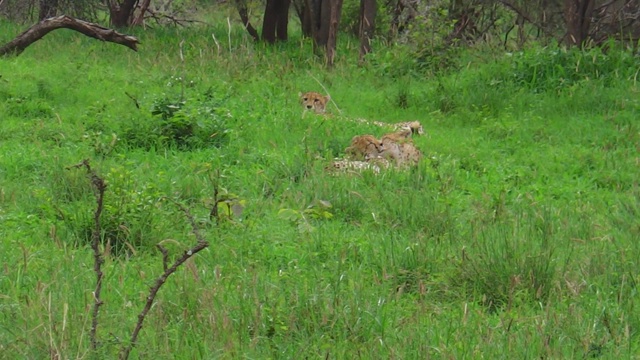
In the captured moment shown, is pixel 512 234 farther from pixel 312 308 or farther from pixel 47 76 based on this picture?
pixel 47 76

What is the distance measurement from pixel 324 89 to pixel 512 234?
6172mm

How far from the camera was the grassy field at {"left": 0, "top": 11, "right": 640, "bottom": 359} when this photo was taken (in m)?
4.29

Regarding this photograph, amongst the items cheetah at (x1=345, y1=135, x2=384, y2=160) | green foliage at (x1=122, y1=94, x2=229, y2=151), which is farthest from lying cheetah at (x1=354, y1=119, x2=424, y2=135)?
green foliage at (x1=122, y1=94, x2=229, y2=151)

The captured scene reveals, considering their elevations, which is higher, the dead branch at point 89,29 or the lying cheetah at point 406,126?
the dead branch at point 89,29

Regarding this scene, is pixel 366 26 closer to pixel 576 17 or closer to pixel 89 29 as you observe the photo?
pixel 576 17

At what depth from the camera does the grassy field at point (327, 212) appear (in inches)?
169

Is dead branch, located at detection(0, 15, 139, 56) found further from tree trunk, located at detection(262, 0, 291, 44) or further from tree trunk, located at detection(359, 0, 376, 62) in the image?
tree trunk, located at detection(262, 0, 291, 44)

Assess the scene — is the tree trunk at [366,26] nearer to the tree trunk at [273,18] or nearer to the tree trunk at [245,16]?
the tree trunk at [273,18]

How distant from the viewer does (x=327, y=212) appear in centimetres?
652

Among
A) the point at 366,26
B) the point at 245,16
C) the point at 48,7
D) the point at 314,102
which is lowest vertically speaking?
the point at 48,7

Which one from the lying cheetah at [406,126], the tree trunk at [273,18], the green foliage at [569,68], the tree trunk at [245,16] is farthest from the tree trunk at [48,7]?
the lying cheetah at [406,126]

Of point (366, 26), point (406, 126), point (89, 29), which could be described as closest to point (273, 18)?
point (366, 26)

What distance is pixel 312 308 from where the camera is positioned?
4.48 metres

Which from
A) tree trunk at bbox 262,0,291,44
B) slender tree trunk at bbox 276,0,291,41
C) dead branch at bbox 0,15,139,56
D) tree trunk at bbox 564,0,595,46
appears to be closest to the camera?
dead branch at bbox 0,15,139,56
